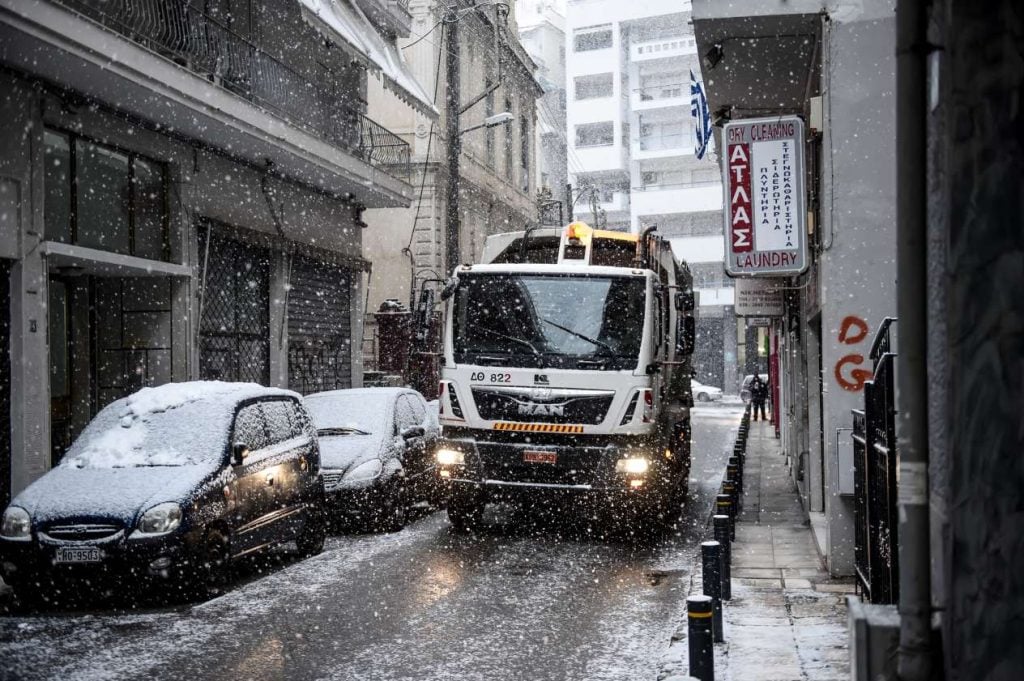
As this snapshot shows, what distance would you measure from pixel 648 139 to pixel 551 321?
49.9 metres

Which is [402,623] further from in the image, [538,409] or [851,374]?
[851,374]

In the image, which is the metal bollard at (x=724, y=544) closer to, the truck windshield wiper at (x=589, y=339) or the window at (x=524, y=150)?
the truck windshield wiper at (x=589, y=339)

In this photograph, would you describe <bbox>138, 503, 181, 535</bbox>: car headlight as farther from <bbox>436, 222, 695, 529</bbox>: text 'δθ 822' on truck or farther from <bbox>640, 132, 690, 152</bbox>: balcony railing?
<bbox>640, 132, 690, 152</bbox>: balcony railing

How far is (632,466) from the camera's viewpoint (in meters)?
11.3

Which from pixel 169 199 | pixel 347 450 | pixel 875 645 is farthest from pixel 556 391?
pixel 875 645

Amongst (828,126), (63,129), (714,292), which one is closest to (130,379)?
(63,129)

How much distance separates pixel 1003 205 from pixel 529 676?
430cm

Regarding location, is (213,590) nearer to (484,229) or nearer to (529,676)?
(529,676)

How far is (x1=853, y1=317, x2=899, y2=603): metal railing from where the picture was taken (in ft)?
17.9

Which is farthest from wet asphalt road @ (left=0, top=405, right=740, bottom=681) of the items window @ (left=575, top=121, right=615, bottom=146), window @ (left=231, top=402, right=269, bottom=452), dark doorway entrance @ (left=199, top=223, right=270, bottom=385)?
window @ (left=575, top=121, right=615, bottom=146)

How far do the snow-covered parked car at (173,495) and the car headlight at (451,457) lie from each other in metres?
1.50

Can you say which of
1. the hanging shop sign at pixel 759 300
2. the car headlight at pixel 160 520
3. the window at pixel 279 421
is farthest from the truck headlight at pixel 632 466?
the hanging shop sign at pixel 759 300

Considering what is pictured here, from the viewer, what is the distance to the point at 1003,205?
3.31 meters

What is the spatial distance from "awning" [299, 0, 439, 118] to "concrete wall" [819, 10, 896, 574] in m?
8.64
